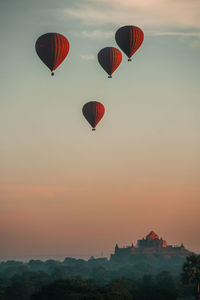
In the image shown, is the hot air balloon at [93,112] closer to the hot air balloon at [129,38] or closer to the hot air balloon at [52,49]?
the hot air balloon at [129,38]

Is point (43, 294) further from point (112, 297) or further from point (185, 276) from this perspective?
A: point (185, 276)

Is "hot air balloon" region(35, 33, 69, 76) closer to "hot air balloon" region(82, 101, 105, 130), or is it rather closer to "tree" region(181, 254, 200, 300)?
"hot air balloon" region(82, 101, 105, 130)

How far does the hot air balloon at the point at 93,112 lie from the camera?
231 ft

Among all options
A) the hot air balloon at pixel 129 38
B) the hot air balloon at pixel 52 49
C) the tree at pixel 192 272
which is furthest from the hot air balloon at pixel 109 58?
the tree at pixel 192 272

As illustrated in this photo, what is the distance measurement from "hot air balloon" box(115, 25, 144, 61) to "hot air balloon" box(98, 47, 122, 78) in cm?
251

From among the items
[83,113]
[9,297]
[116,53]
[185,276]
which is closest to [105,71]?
[116,53]

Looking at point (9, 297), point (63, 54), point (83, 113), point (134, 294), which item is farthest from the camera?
point (9, 297)

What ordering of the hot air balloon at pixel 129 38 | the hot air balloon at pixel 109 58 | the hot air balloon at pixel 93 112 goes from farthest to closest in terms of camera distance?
1. the hot air balloon at pixel 93 112
2. the hot air balloon at pixel 109 58
3. the hot air balloon at pixel 129 38

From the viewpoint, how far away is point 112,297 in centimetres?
5819

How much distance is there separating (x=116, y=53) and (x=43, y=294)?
108 feet

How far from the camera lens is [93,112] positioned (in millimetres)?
70750

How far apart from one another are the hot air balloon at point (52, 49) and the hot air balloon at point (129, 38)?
7774 mm

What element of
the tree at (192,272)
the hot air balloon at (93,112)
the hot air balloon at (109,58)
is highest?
the hot air balloon at (109,58)

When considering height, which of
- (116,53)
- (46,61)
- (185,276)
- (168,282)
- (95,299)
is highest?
(116,53)
